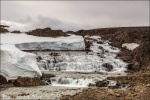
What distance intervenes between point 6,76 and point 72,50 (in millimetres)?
17377

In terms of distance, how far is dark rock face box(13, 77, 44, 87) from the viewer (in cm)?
2571

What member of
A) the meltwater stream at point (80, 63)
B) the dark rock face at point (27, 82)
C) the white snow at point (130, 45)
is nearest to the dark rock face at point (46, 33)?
the white snow at point (130, 45)

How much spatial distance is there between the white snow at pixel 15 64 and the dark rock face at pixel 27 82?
850mm

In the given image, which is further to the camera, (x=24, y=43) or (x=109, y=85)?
(x=24, y=43)

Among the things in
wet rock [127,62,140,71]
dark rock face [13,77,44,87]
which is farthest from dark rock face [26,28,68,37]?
dark rock face [13,77,44,87]

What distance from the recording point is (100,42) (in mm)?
49312

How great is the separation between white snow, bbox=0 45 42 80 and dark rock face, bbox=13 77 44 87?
0.85 meters

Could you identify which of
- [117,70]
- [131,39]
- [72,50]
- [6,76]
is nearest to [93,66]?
[117,70]

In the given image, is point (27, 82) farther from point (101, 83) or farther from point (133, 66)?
point (133, 66)

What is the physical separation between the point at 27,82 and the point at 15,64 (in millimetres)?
1711

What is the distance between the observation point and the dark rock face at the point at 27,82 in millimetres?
25712

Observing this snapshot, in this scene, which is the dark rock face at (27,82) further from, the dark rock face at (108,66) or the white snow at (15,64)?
the dark rock face at (108,66)

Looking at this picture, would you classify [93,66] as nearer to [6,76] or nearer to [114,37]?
[6,76]

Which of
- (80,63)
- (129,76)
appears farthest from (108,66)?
(129,76)
